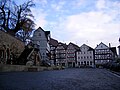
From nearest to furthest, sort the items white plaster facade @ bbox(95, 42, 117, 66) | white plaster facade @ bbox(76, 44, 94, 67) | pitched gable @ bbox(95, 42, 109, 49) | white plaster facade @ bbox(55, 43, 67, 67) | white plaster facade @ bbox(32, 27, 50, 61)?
white plaster facade @ bbox(32, 27, 50, 61), white plaster facade @ bbox(95, 42, 117, 66), pitched gable @ bbox(95, 42, 109, 49), white plaster facade @ bbox(76, 44, 94, 67), white plaster facade @ bbox(55, 43, 67, 67)

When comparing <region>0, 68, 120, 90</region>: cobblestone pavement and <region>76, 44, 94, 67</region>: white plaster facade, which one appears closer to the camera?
<region>0, 68, 120, 90</region>: cobblestone pavement

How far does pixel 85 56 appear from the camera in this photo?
4250 inches

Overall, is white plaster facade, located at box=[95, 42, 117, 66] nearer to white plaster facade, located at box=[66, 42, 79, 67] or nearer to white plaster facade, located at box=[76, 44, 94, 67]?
white plaster facade, located at box=[76, 44, 94, 67]

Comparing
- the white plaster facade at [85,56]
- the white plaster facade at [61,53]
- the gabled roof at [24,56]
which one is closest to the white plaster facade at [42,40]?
the white plaster facade at [61,53]

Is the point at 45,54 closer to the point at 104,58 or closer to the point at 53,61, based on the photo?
the point at 53,61

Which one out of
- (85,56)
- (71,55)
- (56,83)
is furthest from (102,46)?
(56,83)

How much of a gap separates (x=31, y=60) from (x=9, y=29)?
35.5 ft

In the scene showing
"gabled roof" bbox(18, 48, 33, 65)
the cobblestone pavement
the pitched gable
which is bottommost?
the cobblestone pavement

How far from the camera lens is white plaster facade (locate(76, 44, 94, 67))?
106812 mm

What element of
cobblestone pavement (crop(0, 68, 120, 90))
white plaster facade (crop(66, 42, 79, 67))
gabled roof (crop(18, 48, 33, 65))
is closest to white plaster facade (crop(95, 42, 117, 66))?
white plaster facade (crop(66, 42, 79, 67))

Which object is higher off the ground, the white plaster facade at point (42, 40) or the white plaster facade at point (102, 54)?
the white plaster facade at point (42, 40)

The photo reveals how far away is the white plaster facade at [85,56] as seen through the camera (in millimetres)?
106812

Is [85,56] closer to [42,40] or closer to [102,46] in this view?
[102,46]

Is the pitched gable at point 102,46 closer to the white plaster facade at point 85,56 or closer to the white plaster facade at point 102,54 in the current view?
the white plaster facade at point 102,54
